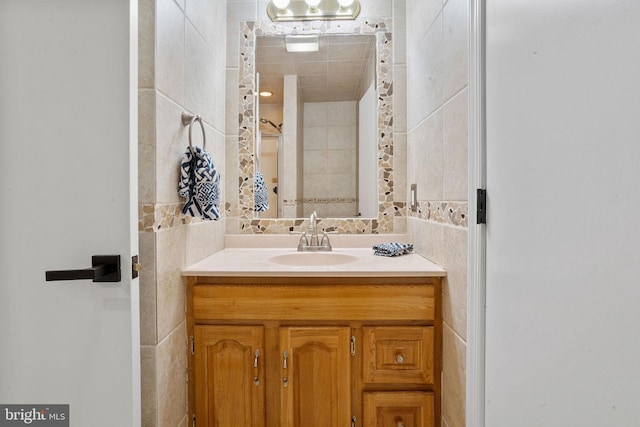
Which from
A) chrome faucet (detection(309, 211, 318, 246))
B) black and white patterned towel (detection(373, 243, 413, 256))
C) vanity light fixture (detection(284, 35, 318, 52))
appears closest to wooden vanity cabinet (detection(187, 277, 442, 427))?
black and white patterned towel (detection(373, 243, 413, 256))

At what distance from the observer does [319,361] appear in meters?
1.27

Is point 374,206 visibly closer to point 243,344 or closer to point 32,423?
point 243,344

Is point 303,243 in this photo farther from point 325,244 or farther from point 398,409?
point 398,409

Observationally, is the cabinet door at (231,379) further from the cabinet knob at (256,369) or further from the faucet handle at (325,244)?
the faucet handle at (325,244)

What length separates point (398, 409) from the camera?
1266mm

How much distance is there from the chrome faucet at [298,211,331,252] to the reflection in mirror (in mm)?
120

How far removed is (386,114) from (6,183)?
5.20 feet

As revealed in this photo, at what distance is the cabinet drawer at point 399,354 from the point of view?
49.6 inches

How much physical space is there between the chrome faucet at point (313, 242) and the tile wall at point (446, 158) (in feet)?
1.54

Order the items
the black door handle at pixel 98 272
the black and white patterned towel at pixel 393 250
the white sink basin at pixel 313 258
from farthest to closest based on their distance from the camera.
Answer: the white sink basin at pixel 313 258
the black and white patterned towel at pixel 393 250
the black door handle at pixel 98 272

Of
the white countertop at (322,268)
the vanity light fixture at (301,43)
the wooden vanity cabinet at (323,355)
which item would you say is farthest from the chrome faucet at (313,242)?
the vanity light fixture at (301,43)

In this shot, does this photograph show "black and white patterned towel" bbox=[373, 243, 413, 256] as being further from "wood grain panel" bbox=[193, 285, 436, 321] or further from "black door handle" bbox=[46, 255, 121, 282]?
"black door handle" bbox=[46, 255, 121, 282]

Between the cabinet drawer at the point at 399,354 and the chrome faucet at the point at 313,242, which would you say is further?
the chrome faucet at the point at 313,242

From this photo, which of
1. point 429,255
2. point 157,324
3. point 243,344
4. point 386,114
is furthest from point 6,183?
point 386,114
